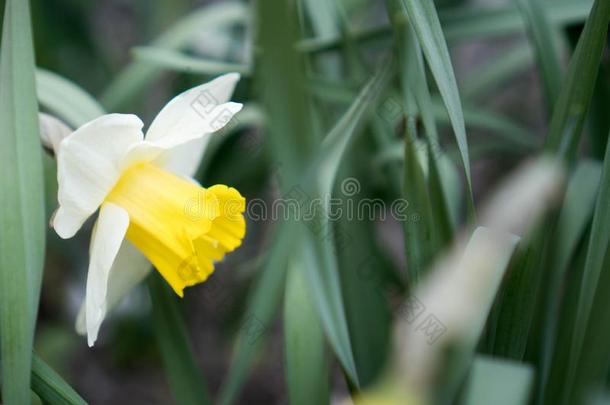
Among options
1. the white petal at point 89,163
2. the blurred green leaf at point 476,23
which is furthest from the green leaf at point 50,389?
the blurred green leaf at point 476,23

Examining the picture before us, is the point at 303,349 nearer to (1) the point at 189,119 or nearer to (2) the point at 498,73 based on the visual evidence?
(1) the point at 189,119

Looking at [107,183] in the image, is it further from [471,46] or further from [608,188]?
[471,46]

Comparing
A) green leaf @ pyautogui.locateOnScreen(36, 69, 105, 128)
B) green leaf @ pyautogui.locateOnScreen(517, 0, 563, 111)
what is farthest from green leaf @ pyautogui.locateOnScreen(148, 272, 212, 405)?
green leaf @ pyautogui.locateOnScreen(517, 0, 563, 111)

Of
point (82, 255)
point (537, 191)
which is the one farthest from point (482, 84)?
point (82, 255)

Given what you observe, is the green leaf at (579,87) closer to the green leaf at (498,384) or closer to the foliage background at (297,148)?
the foliage background at (297,148)

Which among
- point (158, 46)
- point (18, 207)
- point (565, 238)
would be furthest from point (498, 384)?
point (158, 46)
